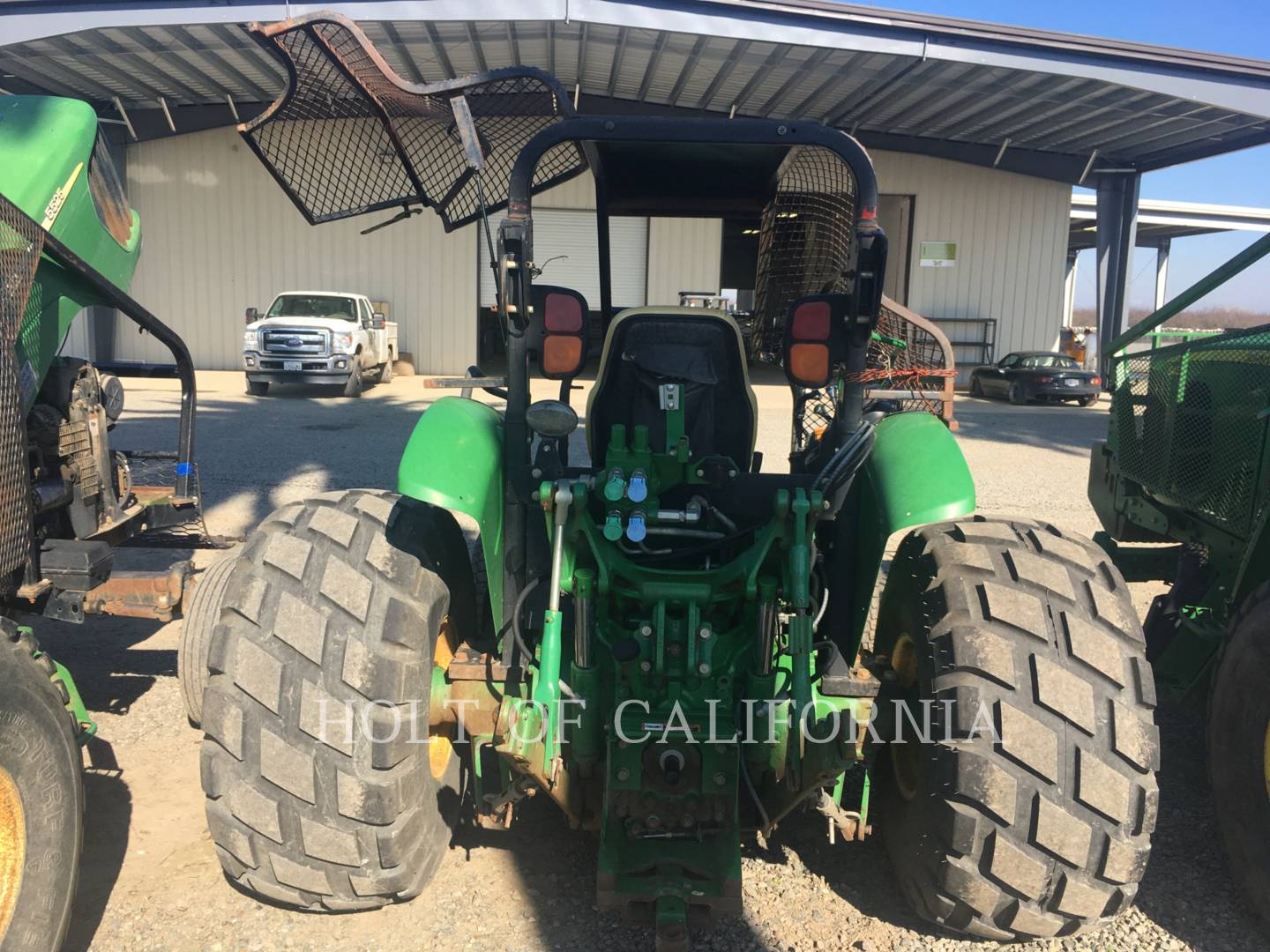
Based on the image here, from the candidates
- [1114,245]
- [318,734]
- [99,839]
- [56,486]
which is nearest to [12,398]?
[56,486]

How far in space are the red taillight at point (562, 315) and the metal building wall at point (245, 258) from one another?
1919 centimetres

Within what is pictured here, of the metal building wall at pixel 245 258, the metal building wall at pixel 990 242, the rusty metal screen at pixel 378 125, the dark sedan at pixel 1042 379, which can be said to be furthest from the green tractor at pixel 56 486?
the metal building wall at pixel 990 242

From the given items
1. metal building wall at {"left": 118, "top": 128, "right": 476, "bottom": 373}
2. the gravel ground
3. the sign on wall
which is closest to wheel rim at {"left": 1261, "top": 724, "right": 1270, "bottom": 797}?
the gravel ground

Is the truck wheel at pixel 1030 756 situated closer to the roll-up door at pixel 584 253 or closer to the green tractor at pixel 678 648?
the green tractor at pixel 678 648

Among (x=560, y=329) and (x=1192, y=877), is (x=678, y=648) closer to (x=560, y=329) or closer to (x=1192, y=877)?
(x=560, y=329)

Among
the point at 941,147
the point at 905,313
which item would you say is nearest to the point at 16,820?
the point at 905,313

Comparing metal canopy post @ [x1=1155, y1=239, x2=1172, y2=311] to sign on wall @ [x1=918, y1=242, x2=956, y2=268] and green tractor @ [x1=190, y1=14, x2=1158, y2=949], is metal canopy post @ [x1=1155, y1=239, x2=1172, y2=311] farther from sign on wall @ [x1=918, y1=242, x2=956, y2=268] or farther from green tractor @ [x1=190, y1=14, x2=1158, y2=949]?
green tractor @ [x1=190, y1=14, x2=1158, y2=949]

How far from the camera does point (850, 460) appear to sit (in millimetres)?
2674

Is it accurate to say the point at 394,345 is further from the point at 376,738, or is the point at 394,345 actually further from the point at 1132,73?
the point at 376,738

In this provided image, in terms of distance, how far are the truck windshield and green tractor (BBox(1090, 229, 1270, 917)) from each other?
1524 centimetres

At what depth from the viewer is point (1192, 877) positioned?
3.06 metres

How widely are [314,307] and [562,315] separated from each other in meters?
16.3

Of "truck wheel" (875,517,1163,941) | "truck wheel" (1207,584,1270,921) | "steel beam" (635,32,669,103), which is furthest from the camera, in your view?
"steel beam" (635,32,669,103)

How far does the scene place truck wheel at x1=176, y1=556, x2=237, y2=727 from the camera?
3.53m
